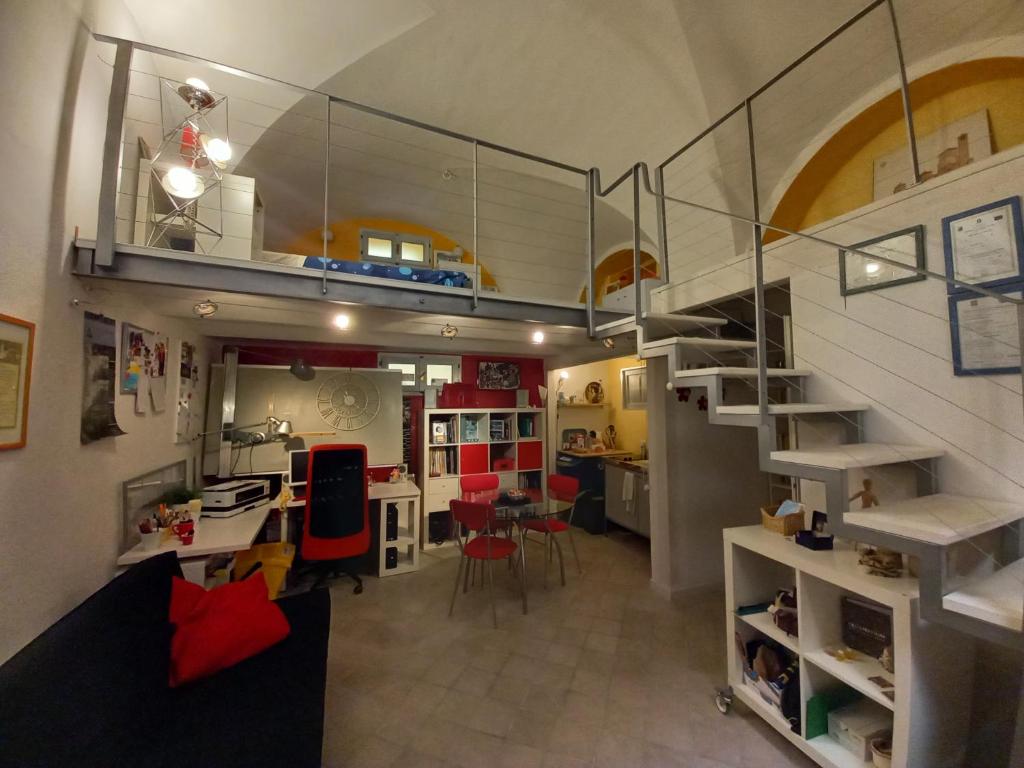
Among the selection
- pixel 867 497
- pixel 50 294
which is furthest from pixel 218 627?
pixel 867 497

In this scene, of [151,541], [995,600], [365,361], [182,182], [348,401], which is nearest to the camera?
[995,600]

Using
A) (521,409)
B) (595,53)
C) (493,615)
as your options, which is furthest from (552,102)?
(493,615)

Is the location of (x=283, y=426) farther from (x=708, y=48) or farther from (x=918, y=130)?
(x=918, y=130)

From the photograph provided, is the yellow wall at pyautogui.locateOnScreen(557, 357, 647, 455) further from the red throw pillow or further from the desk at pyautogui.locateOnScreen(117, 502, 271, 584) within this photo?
the red throw pillow

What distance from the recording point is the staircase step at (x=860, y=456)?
1336 millimetres

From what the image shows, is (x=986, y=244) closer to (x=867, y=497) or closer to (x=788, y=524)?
(x=867, y=497)

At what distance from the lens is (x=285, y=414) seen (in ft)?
12.5

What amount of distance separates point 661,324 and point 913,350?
1.11 meters

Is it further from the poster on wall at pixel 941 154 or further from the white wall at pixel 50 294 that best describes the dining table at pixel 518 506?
the poster on wall at pixel 941 154

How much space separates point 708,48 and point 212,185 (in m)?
3.28

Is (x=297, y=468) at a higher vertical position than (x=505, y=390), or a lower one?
lower

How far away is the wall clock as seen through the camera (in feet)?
13.0

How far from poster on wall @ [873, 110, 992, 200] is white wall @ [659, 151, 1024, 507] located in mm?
402

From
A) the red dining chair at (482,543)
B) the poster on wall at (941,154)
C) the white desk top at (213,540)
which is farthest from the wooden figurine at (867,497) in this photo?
the white desk top at (213,540)
